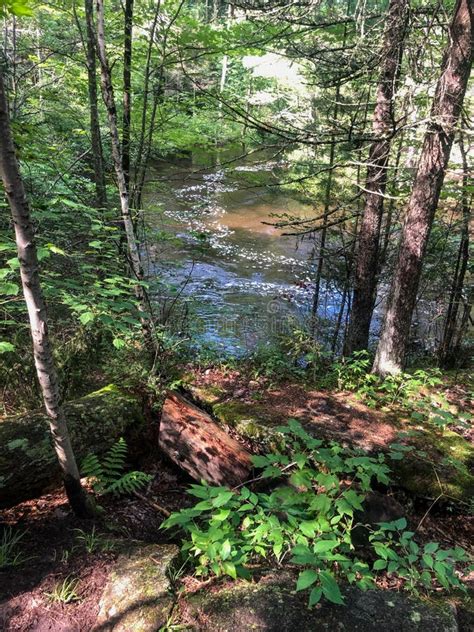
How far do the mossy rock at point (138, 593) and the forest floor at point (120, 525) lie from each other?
8 centimetres

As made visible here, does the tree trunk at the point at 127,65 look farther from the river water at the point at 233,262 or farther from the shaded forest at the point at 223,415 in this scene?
the river water at the point at 233,262

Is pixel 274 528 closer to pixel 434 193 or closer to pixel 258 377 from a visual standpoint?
pixel 258 377

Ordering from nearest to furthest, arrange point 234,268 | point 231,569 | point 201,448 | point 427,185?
point 231,569, point 201,448, point 427,185, point 234,268

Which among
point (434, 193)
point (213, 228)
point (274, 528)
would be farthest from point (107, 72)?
point (213, 228)

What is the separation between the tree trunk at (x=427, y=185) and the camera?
4535 mm

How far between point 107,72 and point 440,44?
16.2 ft

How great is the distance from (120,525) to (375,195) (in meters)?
6.09

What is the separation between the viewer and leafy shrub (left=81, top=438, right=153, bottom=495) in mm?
3617

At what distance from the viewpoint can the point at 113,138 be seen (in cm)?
471

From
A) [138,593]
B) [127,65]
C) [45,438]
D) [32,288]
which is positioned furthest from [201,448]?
[127,65]

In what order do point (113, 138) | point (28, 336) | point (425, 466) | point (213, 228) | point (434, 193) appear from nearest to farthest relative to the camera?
point (425, 466)
point (113, 138)
point (434, 193)
point (28, 336)
point (213, 228)

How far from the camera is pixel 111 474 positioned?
154 inches

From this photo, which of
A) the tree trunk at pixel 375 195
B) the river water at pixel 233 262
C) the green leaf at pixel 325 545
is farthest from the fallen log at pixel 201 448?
the tree trunk at pixel 375 195

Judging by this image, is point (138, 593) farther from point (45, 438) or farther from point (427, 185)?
point (427, 185)
